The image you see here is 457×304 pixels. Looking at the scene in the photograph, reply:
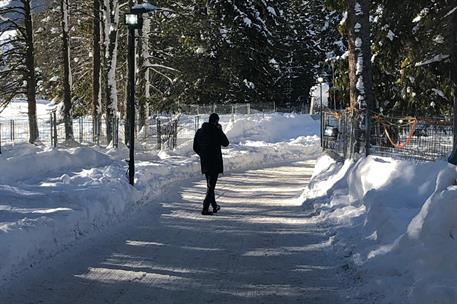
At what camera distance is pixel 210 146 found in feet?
37.6

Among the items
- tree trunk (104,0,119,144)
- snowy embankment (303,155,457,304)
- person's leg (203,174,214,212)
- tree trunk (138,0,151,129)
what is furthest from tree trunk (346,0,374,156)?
tree trunk (138,0,151,129)

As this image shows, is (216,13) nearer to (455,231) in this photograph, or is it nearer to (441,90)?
(441,90)

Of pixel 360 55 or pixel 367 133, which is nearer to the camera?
pixel 367 133

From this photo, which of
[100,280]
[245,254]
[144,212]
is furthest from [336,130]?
[100,280]

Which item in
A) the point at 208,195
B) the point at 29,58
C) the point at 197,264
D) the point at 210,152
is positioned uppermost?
the point at 29,58

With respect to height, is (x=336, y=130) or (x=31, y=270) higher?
(x=336, y=130)

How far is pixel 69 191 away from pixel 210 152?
2.79 m

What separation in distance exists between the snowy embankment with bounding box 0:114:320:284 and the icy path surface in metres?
0.37

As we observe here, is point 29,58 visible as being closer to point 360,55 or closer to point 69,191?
point 360,55

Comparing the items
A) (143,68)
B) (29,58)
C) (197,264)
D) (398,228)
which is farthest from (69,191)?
(143,68)

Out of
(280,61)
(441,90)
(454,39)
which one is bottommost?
(441,90)

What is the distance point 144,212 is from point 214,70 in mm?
30857

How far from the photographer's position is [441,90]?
20906mm

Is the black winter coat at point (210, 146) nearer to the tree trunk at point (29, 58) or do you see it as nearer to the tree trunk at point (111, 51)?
the tree trunk at point (111, 51)
